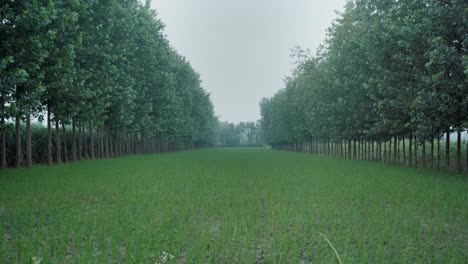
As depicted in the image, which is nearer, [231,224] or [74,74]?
[231,224]

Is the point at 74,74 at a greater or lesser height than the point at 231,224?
greater

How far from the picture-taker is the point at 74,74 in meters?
26.0

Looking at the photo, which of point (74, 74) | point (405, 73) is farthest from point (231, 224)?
point (74, 74)

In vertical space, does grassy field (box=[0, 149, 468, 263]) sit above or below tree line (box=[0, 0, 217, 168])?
below

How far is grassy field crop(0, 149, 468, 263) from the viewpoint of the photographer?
6402 mm

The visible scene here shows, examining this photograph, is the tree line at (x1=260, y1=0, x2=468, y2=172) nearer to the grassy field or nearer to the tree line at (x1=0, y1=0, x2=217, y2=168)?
the grassy field

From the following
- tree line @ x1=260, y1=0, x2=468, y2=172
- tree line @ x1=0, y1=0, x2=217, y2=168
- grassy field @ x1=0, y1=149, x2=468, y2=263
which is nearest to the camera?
grassy field @ x1=0, y1=149, x2=468, y2=263

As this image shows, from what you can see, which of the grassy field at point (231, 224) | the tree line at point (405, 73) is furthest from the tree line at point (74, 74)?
the tree line at point (405, 73)

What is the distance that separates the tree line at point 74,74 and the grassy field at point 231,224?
17.8 feet

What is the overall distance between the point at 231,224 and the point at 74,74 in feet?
68.3

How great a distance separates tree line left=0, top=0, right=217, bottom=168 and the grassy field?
5.44m

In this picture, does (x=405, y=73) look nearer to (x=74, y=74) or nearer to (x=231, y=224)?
(x=231, y=224)

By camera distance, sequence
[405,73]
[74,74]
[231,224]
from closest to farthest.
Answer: [231,224] < [405,73] < [74,74]

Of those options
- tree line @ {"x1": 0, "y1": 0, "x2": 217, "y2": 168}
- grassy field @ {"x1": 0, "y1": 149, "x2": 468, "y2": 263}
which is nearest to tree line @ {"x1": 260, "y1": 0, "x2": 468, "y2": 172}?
grassy field @ {"x1": 0, "y1": 149, "x2": 468, "y2": 263}
